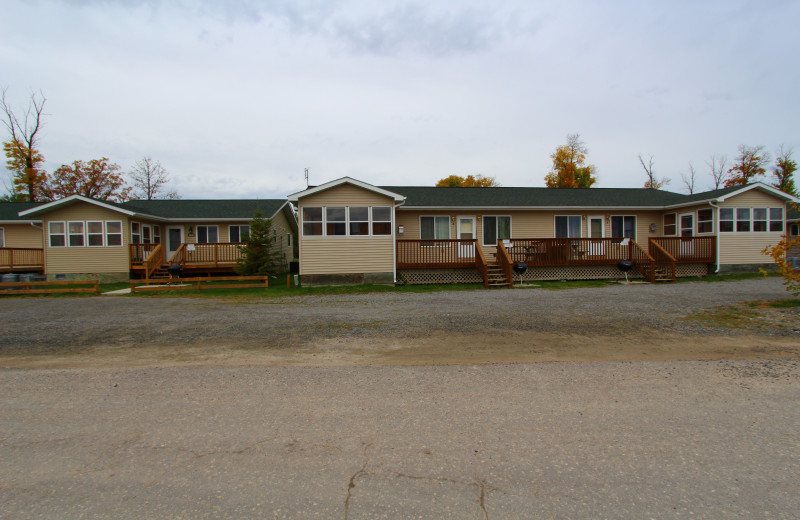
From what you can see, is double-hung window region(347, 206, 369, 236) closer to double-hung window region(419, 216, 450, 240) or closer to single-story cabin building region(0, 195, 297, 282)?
double-hung window region(419, 216, 450, 240)

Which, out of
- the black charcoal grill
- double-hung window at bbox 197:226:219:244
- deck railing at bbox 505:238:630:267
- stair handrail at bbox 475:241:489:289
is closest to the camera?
stair handrail at bbox 475:241:489:289

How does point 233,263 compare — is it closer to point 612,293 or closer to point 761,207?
point 612,293

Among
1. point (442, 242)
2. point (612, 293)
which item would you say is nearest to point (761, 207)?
point (612, 293)

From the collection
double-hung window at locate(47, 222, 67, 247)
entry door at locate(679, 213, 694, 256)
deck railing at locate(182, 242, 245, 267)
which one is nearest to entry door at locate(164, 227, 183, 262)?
deck railing at locate(182, 242, 245, 267)

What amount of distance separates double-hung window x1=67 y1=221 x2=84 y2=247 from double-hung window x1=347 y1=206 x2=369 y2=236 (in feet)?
42.6

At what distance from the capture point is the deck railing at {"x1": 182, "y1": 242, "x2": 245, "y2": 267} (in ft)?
70.0

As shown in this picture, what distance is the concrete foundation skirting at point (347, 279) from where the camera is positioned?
55.0ft

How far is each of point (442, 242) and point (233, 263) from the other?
1068 cm

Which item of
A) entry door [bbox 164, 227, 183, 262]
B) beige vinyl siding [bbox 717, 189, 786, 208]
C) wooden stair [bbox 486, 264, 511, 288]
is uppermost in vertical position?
beige vinyl siding [bbox 717, 189, 786, 208]

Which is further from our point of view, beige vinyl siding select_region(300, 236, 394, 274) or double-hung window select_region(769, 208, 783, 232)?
double-hung window select_region(769, 208, 783, 232)

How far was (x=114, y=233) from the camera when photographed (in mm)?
20031

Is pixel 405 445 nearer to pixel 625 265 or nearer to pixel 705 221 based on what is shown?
pixel 625 265

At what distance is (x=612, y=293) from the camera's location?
14.0 meters

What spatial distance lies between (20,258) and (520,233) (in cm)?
2407
